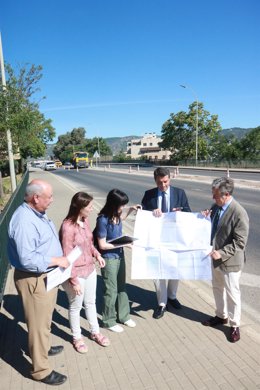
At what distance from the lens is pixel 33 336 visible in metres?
2.95

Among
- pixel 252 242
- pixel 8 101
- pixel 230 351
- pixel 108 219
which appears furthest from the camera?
pixel 8 101

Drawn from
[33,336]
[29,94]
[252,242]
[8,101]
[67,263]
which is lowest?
[252,242]

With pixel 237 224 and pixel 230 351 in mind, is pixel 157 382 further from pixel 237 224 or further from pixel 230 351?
pixel 237 224

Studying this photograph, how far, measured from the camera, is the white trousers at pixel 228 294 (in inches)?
142

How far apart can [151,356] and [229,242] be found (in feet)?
4.72

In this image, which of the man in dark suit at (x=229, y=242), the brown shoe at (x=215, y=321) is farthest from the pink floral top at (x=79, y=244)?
the brown shoe at (x=215, y=321)

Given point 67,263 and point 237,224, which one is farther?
point 237,224

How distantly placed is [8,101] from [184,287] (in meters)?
10.1

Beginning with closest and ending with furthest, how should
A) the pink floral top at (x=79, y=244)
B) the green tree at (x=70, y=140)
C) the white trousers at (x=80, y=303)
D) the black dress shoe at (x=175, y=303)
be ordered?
the pink floral top at (x=79, y=244) < the white trousers at (x=80, y=303) < the black dress shoe at (x=175, y=303) < the green tree at (x=70, y=140)

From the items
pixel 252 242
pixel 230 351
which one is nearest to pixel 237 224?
pixel 230 351

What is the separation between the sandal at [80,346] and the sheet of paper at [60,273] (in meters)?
0.88

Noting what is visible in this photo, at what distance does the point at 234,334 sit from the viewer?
3.59m

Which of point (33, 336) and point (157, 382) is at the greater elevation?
point (33, 336)

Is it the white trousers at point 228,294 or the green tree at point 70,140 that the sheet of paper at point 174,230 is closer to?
the white trousers at point 228,294
